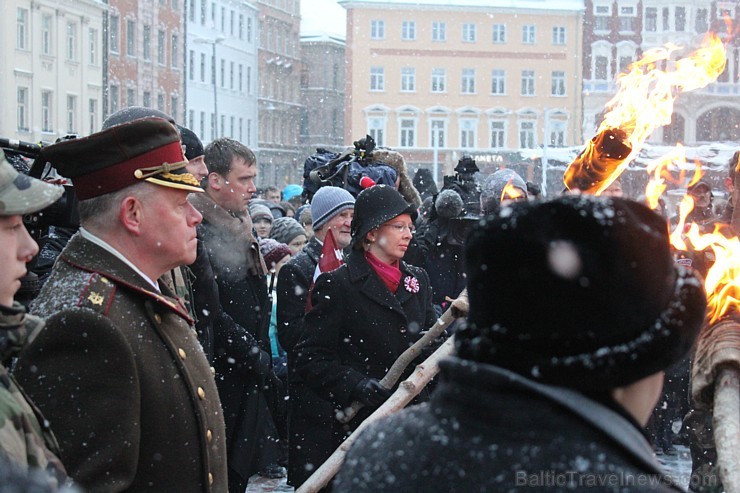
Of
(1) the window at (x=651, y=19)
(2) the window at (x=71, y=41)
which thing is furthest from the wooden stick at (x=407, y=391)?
(1) the window at (x=651, y=19)

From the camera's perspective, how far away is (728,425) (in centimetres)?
324

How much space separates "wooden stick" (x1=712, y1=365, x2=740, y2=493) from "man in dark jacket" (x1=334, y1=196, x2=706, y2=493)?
1.33m

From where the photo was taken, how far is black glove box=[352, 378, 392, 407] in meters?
4.79

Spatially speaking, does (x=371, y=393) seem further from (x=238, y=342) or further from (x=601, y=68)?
(x=601, y=68)

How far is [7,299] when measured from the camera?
99.1 inches

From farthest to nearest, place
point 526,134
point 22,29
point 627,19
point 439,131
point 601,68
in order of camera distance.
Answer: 1. point 439,131
2. point 526,134
3. point 601,68
4. point 627,19
5. point 22,29

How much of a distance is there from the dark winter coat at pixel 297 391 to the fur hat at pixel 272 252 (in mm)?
1904

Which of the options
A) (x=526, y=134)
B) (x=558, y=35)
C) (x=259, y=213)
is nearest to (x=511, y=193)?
(x=259, y=213)

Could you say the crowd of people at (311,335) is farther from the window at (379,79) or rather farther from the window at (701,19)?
the window at (379,79)

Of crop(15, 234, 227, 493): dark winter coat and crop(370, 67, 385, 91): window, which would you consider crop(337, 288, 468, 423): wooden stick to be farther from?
crop(370, 67, 385, 91): window

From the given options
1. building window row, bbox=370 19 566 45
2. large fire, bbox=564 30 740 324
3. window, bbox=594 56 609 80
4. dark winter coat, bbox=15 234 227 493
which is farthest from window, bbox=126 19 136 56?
dark winter coat, bbox=15 234 227 493

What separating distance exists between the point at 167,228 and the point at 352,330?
6.15 ft

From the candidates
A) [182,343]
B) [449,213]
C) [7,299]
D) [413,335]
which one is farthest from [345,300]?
[449,213]

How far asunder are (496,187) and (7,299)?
5.22 metres
